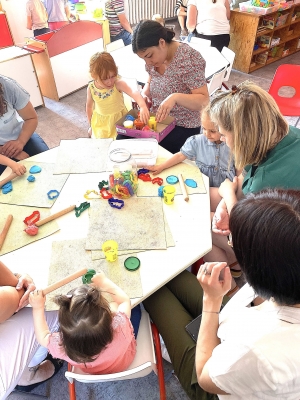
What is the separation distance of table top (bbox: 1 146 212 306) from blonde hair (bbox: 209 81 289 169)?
0.31 metres

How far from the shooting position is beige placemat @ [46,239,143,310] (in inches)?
44.0

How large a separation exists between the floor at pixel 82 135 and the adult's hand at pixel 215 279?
0.80 m

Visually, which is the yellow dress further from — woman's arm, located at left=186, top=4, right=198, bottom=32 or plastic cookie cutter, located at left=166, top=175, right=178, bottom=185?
woman's arm, located at left=186, top=4, right=198, bottom=32

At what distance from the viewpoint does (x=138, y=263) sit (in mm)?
1187

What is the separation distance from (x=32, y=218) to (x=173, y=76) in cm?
119

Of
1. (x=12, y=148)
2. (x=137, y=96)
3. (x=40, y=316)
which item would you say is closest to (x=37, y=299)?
(x=40, y=316)

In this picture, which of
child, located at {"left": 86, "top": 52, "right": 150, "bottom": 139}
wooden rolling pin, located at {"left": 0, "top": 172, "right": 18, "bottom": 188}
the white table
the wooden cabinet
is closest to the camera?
wooden rolling pin, located at {"left": 0, "top": 172, "right": 18, "bottom": 188}

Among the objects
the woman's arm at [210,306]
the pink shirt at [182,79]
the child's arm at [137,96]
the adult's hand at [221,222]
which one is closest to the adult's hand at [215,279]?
the woman's arm at [210,306]

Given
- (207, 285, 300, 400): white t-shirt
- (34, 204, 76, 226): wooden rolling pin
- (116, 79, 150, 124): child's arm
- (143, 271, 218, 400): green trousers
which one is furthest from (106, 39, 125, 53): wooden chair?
(207, 285, 300, 400): white t-shirt

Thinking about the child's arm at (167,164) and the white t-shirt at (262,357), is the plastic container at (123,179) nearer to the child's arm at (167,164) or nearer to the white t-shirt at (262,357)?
the child's arm at (167,164)

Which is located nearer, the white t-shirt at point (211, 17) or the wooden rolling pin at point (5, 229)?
the wooden rolling pin at point (5, 229)

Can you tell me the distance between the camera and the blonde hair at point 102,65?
77.9 inches

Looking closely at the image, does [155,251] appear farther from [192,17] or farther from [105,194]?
[192,17]

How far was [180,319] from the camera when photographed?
1.21 meters
